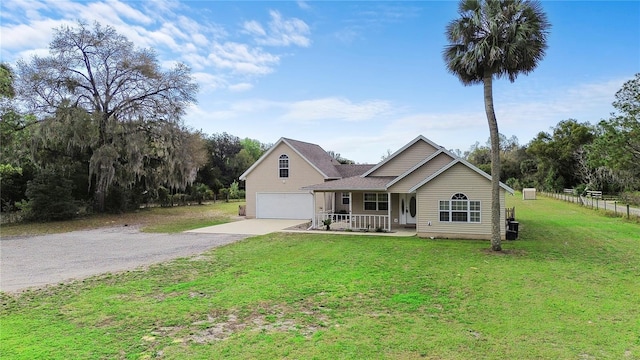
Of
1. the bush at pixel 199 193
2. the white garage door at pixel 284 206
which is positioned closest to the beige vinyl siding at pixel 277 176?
the white garage door at pixel 284 206

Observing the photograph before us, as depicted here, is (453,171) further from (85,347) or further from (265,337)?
(85,347)

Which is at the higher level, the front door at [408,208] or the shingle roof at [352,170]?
the shingle roof at [352,170]

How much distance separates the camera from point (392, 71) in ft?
75.9

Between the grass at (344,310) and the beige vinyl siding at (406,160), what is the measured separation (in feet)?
32.8

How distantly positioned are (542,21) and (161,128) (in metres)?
24.1

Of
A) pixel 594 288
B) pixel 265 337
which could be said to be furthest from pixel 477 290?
pixel 265 337

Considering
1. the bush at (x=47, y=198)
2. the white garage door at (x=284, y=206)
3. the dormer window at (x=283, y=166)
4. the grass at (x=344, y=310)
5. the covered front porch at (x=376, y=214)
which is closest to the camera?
the grass at (x=344, y=310)

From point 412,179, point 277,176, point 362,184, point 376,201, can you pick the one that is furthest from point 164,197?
point 412,179

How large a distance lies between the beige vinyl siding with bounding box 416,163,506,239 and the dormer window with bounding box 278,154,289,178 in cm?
1183

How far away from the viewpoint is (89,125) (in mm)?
24156

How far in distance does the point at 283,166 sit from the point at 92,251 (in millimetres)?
14413

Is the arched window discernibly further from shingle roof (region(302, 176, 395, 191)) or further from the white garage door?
the white garage door

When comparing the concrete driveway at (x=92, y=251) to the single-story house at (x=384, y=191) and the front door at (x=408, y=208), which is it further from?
the front door at (x=408, y=208)

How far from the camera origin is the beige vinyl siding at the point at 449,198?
51.4 feet
